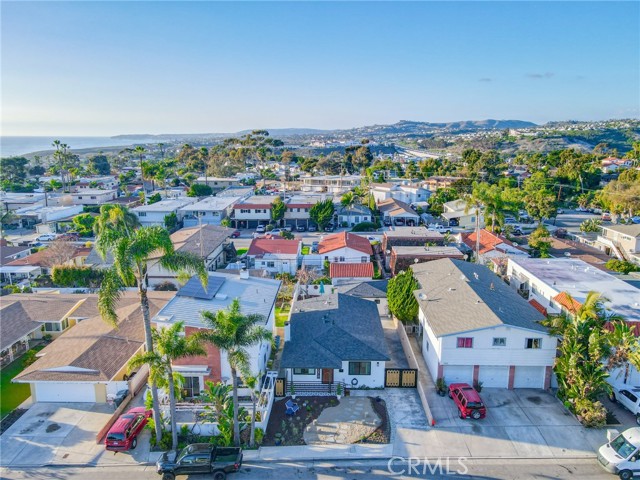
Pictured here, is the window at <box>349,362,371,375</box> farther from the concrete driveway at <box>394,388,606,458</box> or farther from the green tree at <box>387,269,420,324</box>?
the green tree at <box>387,269,420,324</box>

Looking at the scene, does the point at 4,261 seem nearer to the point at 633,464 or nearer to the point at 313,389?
the point at 313,389

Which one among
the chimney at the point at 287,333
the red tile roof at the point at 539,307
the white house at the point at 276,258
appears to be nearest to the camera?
the chimney at the point at 287,333

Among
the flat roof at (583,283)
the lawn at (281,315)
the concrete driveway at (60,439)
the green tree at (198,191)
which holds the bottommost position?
the concrete driveway at (60,439)

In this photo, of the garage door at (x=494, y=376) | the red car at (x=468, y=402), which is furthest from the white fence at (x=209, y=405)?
the garage door at (x=494, y=376)

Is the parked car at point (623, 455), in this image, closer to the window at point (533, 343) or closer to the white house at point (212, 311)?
the window at point (533, 343)

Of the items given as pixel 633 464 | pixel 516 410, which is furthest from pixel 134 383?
pixel 633 464

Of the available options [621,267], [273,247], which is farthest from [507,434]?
[273,247]

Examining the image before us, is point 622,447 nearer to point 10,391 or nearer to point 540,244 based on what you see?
point 10,391
